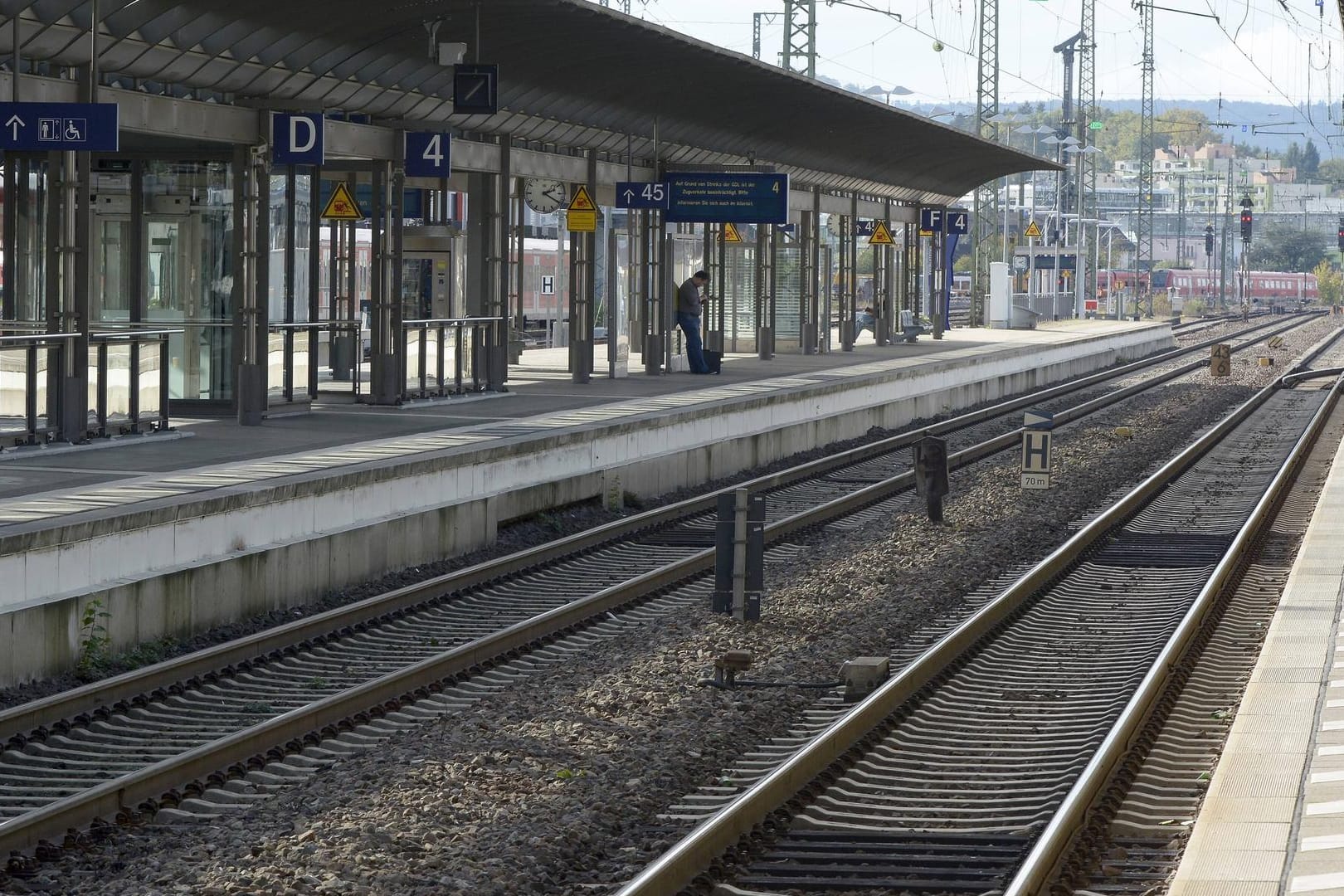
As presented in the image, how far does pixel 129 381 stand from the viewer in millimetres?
16938

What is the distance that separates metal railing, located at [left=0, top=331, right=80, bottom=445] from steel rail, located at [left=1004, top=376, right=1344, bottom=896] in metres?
9.10

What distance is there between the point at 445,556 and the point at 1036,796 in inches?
327

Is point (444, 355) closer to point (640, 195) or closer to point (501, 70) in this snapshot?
point (501, 70)

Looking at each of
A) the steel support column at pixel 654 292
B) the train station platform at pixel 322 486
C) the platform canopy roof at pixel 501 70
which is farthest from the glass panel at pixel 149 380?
the steel support column at pixel 654 292

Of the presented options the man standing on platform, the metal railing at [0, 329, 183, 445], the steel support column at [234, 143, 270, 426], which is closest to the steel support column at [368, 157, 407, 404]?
the steel support column at [234, 143, 270, 426]

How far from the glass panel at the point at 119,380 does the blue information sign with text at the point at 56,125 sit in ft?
7.31

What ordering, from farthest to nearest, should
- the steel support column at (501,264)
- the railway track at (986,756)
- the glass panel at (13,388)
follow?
the steel support column at (501,264)
the glass panel at (13,388)
the railway track at (986,756)

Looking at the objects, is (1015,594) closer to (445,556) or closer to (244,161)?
(445,556)

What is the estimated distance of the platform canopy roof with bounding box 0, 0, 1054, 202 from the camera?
54.1 feet

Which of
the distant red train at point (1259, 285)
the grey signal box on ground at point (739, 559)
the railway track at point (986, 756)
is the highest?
the distant red train at point (1259, 285)

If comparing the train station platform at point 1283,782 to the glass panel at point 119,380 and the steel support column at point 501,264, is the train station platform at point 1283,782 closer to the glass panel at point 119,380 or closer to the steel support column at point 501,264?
the glass panel at point 119,380

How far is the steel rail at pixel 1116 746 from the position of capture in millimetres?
6996

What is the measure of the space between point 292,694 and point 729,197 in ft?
64.0

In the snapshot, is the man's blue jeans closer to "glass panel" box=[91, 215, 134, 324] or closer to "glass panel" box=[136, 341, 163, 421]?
"glass panel" box=[91, 215, 134, 324]
